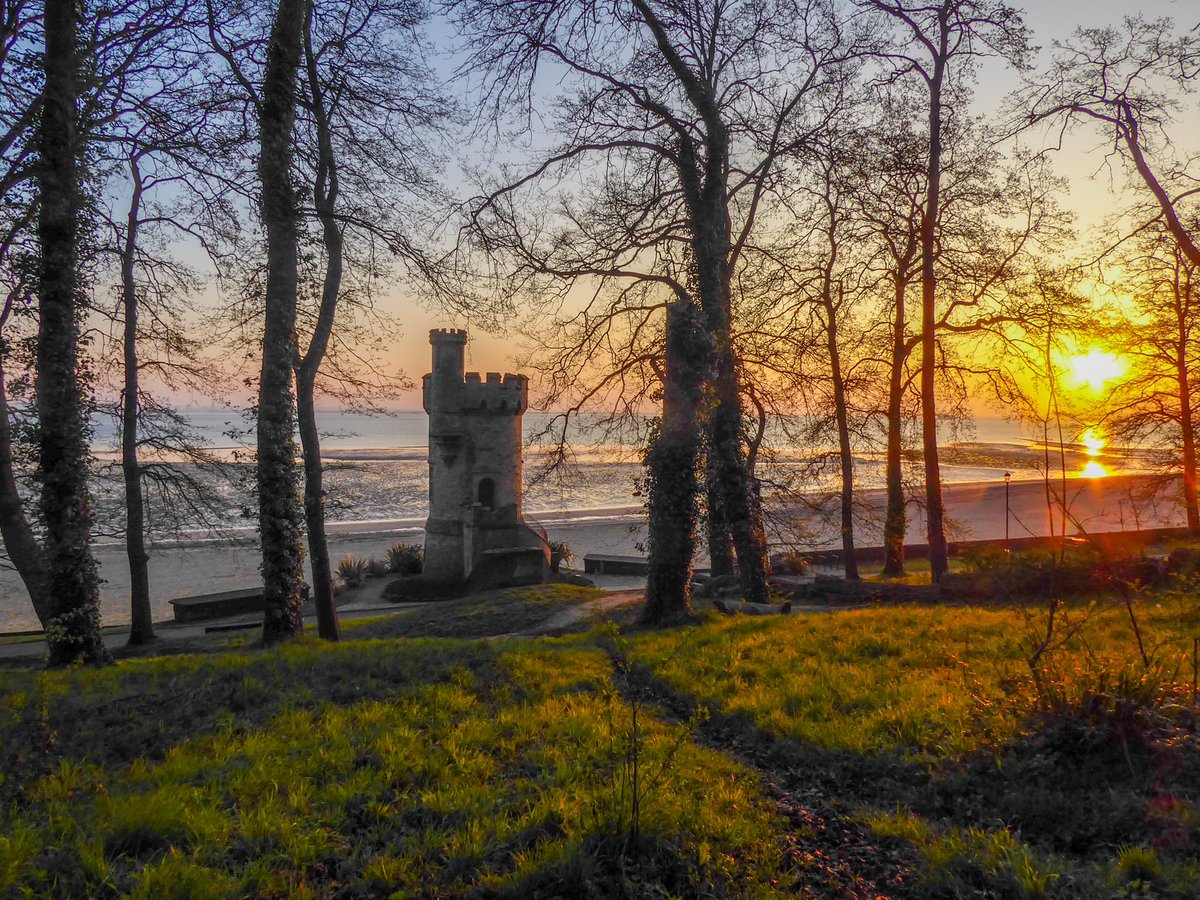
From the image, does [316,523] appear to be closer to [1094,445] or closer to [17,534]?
[17,534]

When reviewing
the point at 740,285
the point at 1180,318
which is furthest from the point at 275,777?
the point at 1180,318

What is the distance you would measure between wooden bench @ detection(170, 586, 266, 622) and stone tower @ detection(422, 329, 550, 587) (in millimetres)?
6851

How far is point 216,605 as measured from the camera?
846 inches

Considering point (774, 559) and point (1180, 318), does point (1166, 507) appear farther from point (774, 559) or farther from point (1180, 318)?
point (774, 559)

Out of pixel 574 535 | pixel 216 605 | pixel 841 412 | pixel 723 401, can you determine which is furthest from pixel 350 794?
pixel 574 535

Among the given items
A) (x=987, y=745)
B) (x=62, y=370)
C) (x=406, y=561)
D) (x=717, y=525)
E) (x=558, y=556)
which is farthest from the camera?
(x=406, y=561)

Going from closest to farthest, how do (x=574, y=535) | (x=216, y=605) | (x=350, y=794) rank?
(x=350, y=794)
(x=216, y=605)
(x=574, y=535)

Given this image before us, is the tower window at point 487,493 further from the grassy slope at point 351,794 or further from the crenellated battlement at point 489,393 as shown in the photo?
the grassy slope at point 351,794

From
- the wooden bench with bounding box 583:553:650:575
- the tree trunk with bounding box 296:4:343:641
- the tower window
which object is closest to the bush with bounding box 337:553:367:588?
the tower window

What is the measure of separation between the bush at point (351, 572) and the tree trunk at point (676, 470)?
19739mm

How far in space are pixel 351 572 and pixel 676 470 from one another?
21.2m

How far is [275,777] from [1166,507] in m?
51.1

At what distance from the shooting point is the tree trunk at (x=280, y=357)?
10.4 m

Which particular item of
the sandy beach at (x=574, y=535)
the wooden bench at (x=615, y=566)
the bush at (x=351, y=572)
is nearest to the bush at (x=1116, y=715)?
the sandy beach at (x=574, y=535)
